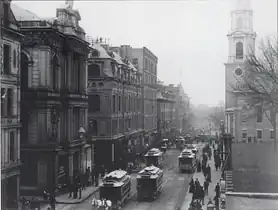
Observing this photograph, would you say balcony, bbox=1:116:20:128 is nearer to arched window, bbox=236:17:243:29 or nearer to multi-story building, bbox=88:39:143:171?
arched window, bbox=236:17:243:29

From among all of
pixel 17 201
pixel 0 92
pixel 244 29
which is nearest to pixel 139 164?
pixel 244 29

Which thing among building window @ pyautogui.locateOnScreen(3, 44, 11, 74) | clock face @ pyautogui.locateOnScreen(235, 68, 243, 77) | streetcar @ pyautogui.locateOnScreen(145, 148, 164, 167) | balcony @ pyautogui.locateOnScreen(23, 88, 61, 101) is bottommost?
streetcar @ pyautogui.locateOnScreen(145, 148, 164, 167)

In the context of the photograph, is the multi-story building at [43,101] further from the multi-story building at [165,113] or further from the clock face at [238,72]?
the multi-story building at [165,113]

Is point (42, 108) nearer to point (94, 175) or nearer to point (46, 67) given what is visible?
point (46, 67)

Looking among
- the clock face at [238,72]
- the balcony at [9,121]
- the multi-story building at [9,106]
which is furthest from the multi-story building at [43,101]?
the clock face at [238,72]

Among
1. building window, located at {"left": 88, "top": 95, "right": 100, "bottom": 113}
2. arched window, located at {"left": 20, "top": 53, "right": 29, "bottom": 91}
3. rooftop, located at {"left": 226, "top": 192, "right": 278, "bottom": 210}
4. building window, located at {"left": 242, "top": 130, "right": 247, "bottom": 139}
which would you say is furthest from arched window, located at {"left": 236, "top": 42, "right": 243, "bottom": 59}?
arched window, located at {"left": 20, "top": 53, "right": 29, "bottom": 91}

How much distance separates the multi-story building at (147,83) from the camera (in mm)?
42625

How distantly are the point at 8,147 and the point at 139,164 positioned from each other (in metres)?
18.7

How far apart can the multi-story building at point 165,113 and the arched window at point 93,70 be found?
11.4 meters

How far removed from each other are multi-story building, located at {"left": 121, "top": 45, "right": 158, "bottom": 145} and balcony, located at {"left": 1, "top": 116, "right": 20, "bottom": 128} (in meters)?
19.1

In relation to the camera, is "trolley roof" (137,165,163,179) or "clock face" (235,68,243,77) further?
"clock face" (235,68,243,77)

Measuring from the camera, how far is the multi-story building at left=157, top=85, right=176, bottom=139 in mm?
54919

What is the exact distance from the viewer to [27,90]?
26578mm

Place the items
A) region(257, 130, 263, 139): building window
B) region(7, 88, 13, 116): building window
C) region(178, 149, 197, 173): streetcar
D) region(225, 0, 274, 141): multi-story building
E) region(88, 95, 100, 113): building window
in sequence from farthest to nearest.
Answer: region(257, 130, 263, 139): building window, region(225, 0, 274, 141): multi-story building, region(88, 95, 100, 113): building window, region(178, 149, 197, 173): streetcar, region(7, 88, 13, 116): building window
